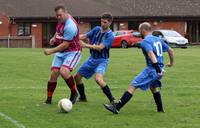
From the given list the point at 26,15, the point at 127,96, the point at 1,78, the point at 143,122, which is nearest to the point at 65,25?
the point at 127,96

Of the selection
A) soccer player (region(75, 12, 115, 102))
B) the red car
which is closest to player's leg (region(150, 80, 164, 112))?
soccer player (region(75, 12, 115, 102))

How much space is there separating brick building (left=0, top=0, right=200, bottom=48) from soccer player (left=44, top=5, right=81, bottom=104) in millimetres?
45075

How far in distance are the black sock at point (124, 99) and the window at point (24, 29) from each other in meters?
47.8

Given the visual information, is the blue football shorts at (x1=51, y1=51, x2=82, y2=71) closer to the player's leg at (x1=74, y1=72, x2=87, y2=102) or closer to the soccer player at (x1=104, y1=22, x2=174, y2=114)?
the player's leg at (x1=74, y1=72, x2=87, y2=102)

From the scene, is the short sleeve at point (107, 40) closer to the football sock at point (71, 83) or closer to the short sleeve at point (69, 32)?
the short sleeve at point (69, 32)

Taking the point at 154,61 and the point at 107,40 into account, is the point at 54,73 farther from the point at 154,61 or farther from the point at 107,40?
the point at 154,61

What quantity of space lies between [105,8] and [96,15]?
313 centimetres

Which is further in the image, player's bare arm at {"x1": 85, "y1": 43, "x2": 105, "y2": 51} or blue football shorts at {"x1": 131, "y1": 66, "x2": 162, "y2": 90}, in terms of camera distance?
player's bare arm at {"x1": 85, "y1": 43, "x2": 105, "y2": 51}

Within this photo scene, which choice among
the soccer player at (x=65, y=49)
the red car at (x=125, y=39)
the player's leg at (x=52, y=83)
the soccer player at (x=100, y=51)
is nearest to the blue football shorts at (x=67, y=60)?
the soccer player at (x=65, y=49)

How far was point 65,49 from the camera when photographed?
40.4 ft

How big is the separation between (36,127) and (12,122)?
1.99 feet

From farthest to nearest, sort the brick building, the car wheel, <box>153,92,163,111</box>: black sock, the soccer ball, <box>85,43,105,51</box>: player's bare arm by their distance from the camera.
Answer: the brick building, the car wheel, <box>85,43,105,51</box>: player's bare arm, <box>153,92,163,111</box>: black sock, the soccer ball

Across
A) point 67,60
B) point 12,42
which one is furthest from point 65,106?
point 12,42

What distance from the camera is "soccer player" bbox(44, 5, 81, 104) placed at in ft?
39.9
